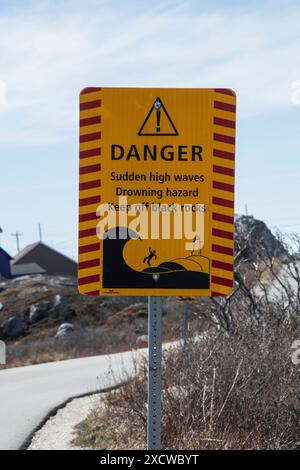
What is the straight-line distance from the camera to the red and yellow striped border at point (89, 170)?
16.6 ft

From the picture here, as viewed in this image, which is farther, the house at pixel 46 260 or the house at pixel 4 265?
the house at pixel 46 260

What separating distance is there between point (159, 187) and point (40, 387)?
1239 cm

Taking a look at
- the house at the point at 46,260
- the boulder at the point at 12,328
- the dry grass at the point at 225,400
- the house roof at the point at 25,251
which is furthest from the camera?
the house roof at the point at 25,251

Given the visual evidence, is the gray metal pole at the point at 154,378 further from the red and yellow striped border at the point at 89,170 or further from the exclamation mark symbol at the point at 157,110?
the exclamation mark symbol at the point at 157,110

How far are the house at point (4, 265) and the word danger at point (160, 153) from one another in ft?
221

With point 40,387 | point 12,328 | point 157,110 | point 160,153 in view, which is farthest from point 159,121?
point 12,328

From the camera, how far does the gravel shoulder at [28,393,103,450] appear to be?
10.2 m

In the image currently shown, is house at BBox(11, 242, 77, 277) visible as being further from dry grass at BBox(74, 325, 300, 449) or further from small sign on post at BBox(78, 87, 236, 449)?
small sign on post at BBox(78, 87, 236, 449)

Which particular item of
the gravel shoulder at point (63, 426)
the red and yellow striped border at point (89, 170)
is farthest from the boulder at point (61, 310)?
the red and yellow striped border at point (89, 170)

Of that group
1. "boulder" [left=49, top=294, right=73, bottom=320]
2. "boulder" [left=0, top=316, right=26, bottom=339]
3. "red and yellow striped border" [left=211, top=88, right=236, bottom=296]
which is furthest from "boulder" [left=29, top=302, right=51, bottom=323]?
"red and yellow striped border" [left=211, top=88, right=236, bottom=296]

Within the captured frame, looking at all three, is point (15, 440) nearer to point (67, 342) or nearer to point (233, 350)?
point (233, 350)

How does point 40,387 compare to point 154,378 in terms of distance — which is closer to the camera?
point 154,378

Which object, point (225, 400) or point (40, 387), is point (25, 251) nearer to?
point (40, 387)

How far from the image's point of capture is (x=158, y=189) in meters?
5.04
